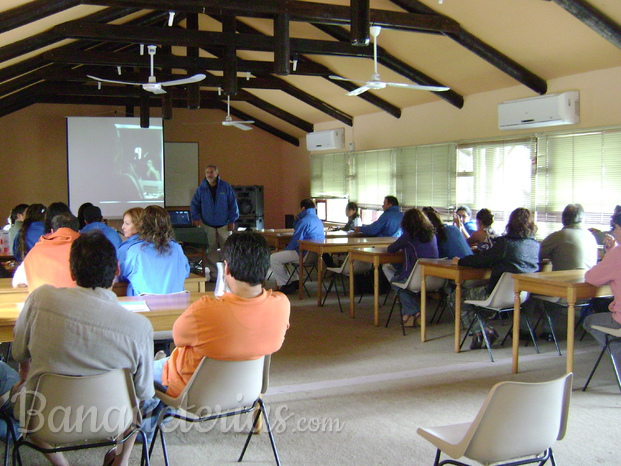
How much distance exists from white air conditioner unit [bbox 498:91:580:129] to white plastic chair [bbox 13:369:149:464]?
228 inches

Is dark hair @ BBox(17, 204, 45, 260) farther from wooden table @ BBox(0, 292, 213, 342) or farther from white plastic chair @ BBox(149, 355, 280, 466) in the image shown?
white plastic chair @ BBox(149, 355, 280, 466)

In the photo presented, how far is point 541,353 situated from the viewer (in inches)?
207

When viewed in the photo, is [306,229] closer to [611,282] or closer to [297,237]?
[297,237]

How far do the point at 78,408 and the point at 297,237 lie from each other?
5.68 meters

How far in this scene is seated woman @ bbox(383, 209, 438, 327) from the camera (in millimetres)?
6148

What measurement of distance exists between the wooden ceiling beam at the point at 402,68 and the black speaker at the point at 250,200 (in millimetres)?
5173

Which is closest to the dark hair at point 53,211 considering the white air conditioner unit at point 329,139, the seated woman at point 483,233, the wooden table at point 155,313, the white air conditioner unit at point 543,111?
the wooden table at point 155,313

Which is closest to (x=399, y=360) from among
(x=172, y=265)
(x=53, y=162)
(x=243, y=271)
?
(x=172, y=265)

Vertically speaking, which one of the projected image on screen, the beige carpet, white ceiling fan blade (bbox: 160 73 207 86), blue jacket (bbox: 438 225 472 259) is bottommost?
the beige carpet

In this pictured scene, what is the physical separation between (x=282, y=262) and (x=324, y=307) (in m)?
0.97

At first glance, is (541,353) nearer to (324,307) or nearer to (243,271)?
(324,307)

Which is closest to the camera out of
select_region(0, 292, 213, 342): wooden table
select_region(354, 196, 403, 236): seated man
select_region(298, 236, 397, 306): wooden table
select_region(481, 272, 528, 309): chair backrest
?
select_region(0, 292, 213, 342): wooden table

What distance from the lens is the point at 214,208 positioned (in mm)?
8820

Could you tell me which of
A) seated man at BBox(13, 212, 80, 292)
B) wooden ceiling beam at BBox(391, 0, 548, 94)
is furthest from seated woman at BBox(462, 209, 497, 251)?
seated man at BBox(13, 212, 80, 292)
